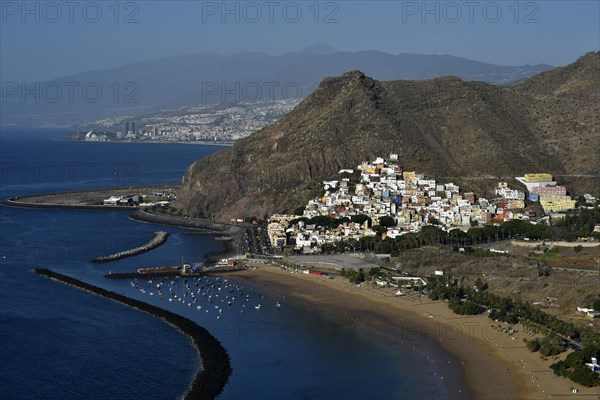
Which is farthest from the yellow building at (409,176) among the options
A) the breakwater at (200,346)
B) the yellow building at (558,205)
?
the breakwater at (200,346)

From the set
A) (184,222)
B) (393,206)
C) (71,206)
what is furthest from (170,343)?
(71,206)

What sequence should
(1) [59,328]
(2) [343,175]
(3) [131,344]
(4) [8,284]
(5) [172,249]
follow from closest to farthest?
(3) [131,344] < (1) [59,328] < (4) [8,284] < (5) [172,249] < (2) [343,175]

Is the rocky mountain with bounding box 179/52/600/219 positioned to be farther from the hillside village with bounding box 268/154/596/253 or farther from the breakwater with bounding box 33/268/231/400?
the breakwater with bounding box 33/268/231/400

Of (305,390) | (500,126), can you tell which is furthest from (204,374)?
(500,126)

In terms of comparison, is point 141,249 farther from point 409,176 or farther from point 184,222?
point 409,176

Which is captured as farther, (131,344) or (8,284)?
(8,284)

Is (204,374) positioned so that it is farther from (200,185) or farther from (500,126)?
(500,126)

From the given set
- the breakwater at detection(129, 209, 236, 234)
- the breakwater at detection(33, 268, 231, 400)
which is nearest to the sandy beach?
the breakwater at detection(33, 268, 231, 400)

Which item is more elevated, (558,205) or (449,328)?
(558,205)

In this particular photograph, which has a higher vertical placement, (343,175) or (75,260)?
(343,175)
